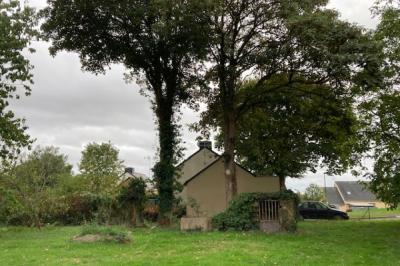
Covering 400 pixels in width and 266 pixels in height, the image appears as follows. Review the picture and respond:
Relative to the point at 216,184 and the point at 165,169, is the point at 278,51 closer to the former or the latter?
the point at 165,169

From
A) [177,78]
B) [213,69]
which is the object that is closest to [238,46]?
[213,69]

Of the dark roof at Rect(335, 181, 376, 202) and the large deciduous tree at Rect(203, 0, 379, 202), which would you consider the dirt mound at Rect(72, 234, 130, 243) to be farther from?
the dark roof at Rect(335, 181, 376, 202)

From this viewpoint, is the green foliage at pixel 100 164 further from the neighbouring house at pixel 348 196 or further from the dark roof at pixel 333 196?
the dark roof at pixel 333 196

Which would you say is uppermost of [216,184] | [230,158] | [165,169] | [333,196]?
[333,196]

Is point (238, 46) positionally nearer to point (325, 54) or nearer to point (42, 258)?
point (325, 54)

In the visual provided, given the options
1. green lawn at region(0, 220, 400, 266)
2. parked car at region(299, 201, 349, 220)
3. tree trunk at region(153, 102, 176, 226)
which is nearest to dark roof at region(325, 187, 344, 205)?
parked car at region(299, 201, 349, 220)

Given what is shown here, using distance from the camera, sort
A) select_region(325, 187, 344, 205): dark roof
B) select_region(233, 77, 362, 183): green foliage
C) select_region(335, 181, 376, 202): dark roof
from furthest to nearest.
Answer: select_region(325, 187, 344, 205): dark roof → select_region(335, 181, 376, 202): dark roof → select_region(233, 77, 362, 183): green foliage

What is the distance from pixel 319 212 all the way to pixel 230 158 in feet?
55.9

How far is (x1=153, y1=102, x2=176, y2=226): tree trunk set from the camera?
89.1 ft

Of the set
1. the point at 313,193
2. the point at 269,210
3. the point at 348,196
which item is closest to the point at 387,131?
the point at 269,210

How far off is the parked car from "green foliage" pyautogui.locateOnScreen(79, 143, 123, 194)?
16278 millimetres

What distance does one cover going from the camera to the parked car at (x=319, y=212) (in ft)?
133

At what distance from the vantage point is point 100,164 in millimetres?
43719

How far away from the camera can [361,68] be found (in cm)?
2181
